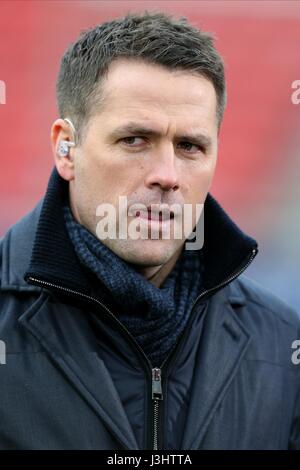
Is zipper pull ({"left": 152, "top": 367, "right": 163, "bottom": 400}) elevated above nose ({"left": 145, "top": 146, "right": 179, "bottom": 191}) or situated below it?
below

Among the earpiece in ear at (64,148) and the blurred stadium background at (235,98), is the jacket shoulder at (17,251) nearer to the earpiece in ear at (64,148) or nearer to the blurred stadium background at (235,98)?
the earpiece in ear at (64,148)

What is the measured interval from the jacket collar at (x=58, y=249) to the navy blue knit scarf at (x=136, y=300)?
0.04 meters

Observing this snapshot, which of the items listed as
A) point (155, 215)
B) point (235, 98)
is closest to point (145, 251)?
point (155, 215)

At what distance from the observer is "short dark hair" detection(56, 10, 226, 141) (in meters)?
1.74

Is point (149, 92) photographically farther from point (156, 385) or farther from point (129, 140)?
point (156, 385)

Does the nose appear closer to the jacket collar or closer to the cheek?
the cheek

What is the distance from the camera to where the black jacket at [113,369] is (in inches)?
63.5

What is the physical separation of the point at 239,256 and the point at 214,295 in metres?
0.12

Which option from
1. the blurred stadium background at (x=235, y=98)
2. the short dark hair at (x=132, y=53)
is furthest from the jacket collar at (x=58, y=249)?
the blurred stadium background at (x=235, y=98)

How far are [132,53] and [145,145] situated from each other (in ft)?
0.74

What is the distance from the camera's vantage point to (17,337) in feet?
5.49

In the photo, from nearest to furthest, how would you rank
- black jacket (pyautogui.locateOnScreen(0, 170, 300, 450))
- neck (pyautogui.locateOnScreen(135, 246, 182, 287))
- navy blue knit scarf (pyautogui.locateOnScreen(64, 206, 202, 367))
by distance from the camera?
black jacket (pyautogui.locateOnScreen(0, 170, 300, 450)) → navy blue knit scarf (pyautogui.locateOnScreen(64, 206, 202, 367)) → neck (pyautogui.locateOnScreen(135, 246, 182, 287))

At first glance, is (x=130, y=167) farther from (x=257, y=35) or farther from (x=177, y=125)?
(x=257, y=35)

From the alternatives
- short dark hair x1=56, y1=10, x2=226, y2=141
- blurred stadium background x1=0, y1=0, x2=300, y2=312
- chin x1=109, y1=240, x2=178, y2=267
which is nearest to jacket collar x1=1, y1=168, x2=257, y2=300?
chin x1=109, y1=240, x2=178, y2=267
